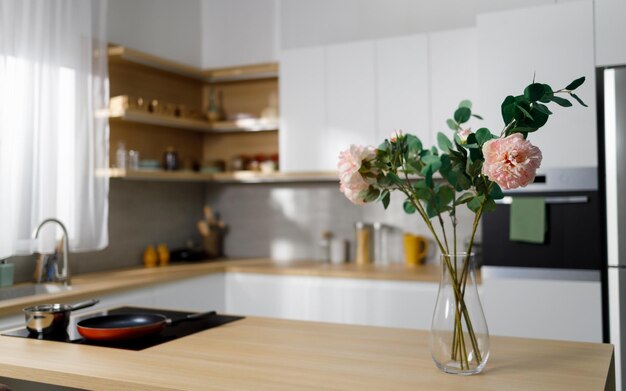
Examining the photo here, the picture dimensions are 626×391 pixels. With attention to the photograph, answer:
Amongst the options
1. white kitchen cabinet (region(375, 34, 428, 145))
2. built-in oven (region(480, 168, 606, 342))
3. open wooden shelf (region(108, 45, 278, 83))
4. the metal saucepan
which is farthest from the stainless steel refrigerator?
the metal saucepan

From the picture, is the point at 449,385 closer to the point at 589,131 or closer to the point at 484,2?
the point at 589,131

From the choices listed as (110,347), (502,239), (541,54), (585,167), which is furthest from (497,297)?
(110,347)

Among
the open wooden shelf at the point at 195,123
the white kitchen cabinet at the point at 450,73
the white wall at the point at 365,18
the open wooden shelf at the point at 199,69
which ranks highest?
the white wall at the point at 365,18

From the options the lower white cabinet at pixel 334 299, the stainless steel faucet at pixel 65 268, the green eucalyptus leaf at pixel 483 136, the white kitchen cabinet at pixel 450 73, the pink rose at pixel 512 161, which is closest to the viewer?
the pink rose at pixel 512 161

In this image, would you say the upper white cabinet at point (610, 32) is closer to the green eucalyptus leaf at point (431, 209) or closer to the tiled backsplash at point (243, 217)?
the tiled backsplash at point (243, 217)

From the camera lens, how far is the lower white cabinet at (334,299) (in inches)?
149

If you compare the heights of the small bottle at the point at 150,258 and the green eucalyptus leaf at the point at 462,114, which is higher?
the green eucalyptus leaf at the point at 462,114

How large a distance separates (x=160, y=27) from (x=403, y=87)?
1.83 metres

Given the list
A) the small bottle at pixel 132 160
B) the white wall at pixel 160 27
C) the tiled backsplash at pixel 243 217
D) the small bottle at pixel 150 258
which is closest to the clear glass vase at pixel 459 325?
the tiled backsplash at pixel 243 217

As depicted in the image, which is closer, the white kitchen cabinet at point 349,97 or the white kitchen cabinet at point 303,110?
the white kitchen cabinet at point 349,97

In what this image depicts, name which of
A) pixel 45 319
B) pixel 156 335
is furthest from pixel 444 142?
pixel 45 319

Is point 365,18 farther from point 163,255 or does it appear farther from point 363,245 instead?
point 163,255

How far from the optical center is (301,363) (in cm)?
174

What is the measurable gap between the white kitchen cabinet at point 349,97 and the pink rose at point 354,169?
248 centimetres
